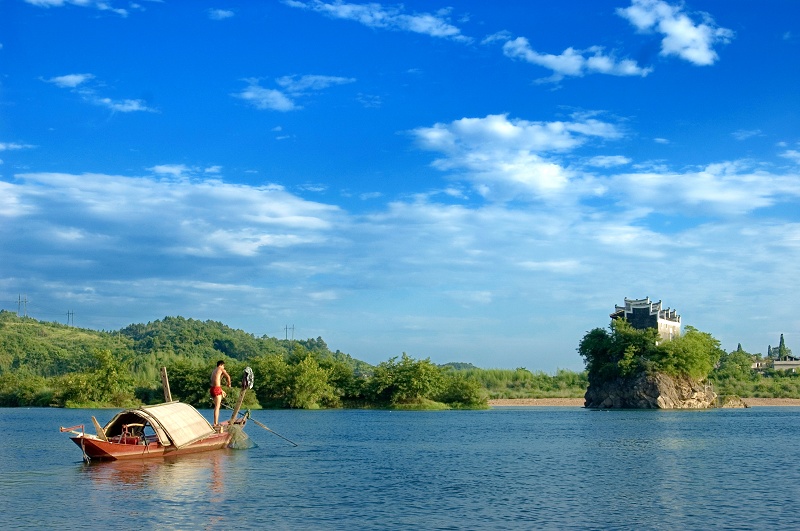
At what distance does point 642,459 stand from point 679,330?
104312mm

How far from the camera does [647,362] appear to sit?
128625mm

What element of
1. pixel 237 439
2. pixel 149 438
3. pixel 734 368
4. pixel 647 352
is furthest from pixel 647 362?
pixel 149 438

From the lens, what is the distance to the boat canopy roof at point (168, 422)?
3878cm

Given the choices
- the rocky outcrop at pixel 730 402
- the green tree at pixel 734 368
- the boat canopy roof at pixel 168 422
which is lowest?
the rocky outcrop at pixel 730 402

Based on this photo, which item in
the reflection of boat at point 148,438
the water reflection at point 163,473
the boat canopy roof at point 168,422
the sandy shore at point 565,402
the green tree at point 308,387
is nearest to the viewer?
the water reflection at point 163,473

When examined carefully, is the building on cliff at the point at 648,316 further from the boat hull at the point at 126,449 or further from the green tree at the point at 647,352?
the boat hull at the point at 126,449

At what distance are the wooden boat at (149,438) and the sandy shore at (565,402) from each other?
124178 mm

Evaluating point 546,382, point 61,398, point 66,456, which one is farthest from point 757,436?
point 546,382

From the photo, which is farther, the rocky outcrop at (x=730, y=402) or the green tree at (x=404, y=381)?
the rocky outcrop at (x=730, y=402)

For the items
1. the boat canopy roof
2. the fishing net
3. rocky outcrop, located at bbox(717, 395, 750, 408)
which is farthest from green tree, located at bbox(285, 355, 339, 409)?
the boat canopy roof

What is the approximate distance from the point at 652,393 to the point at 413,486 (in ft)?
340

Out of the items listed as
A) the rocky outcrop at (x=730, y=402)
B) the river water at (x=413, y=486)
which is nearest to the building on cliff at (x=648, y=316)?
the rocky outcrop at (x=730, y=402)

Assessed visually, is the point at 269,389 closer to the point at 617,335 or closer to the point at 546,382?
the point at 617,335

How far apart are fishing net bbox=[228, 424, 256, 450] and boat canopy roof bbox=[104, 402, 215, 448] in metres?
2.33
